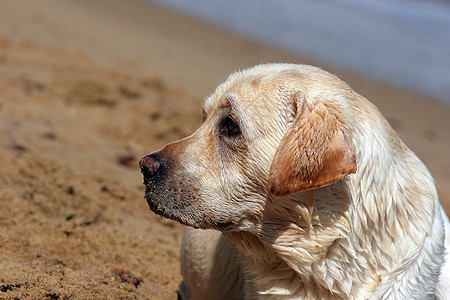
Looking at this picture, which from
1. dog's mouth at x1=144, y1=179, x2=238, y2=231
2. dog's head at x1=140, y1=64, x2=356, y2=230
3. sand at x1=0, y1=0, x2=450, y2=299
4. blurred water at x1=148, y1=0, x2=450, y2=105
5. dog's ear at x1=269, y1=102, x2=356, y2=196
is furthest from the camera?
blurred water at x1=148, y1=0, x2=450, y2=105

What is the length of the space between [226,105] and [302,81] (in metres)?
0.40

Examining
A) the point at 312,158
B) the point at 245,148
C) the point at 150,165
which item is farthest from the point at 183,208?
the point at 312,158

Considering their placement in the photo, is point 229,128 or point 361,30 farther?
point 361,30

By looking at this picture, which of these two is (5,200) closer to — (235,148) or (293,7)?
(235,148)

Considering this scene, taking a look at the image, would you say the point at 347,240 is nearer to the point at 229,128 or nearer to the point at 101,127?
the point at 229,128

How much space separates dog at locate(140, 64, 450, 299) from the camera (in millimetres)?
2477

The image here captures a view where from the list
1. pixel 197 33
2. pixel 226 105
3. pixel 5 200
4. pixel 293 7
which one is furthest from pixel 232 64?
pixel 226 105

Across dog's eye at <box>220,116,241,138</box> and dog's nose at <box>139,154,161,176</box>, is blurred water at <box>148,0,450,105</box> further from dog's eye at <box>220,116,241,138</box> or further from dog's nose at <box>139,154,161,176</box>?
dog's nose at <box>139,154,161,176</box>

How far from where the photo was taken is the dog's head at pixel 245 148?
2.45 meters

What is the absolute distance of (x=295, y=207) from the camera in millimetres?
2492

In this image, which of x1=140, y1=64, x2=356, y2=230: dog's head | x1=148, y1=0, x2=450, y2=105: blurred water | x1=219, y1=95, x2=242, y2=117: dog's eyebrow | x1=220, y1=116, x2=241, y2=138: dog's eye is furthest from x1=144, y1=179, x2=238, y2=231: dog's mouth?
x1=148, y1=0, x2=450, y2=105: blurred water

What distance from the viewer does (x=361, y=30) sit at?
39.8ft

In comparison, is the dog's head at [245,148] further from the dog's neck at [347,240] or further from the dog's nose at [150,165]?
the dog's neck at [347,240]

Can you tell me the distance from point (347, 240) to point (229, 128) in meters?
0.79
